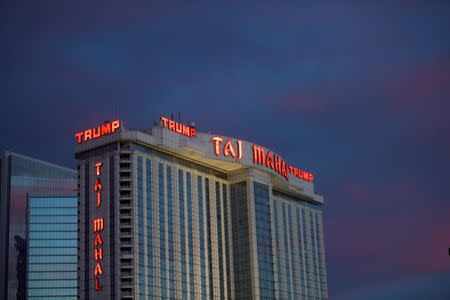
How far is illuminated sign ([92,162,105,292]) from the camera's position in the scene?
168 meters

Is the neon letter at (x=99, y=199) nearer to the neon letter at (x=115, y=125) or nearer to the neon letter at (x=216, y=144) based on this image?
the neon letter at (x=115, y=125)

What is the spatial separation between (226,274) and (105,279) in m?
37.9

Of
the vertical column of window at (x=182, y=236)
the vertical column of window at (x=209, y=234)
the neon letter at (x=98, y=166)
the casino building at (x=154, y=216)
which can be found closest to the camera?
the casino building at (x=154, y=216)

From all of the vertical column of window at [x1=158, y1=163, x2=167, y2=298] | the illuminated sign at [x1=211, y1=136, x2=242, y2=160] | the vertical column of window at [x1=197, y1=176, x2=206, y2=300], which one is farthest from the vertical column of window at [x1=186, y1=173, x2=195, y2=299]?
the illuminated sign at [x1=211, y1=136, x2=242, y2=160]

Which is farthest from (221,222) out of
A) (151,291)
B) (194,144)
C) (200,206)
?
(151,291)

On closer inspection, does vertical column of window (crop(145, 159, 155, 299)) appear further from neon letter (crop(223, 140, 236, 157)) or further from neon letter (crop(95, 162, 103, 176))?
neon letter (crop(223, 140, 236, 157))

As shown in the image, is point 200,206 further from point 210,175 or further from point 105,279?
point 105,279

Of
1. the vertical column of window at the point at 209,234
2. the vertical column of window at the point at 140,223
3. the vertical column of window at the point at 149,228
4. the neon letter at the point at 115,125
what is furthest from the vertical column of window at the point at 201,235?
the neon letter at the point at 115,125

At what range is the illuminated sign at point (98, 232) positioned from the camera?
168 metres

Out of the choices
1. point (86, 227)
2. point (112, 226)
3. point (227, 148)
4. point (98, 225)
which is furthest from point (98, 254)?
point (227, 148)

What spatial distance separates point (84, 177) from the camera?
177 meters

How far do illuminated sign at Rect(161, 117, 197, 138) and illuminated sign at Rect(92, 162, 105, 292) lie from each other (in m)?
17.3

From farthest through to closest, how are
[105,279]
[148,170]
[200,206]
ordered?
[200,206], [148,170], [105,279]

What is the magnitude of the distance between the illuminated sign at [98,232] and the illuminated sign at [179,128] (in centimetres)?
1735
